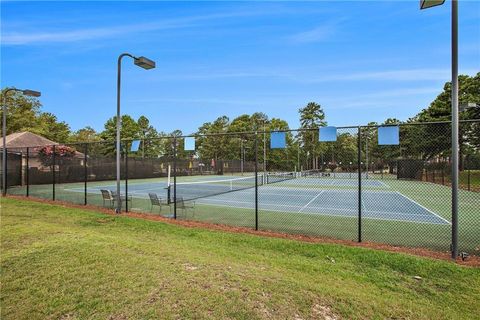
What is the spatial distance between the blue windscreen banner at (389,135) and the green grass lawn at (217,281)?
7.34ft

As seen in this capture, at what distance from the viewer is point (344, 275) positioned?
14.9 feet

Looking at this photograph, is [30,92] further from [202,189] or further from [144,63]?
[202,189]

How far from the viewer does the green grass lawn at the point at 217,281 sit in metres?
3.33

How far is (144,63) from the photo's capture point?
960 centimetres

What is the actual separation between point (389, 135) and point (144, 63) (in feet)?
23.9

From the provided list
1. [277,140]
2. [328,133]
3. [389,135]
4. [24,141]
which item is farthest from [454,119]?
[24,141]

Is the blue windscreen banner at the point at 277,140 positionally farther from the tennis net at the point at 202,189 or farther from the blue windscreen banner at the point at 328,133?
the tennis net at the point at 202,189

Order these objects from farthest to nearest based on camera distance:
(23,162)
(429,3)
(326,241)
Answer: (23,162)
(326,241)
(429,3)

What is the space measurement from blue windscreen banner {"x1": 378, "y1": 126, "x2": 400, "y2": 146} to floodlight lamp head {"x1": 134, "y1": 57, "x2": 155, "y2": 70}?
7.02 m

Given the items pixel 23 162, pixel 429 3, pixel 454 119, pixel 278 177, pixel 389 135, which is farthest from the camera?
pixel 278 177

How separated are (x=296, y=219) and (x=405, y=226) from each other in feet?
10.5

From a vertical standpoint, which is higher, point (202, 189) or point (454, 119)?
point (454, 119)

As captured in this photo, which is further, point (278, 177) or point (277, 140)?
point (278, 177)

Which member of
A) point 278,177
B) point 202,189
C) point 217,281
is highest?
point 217,281
